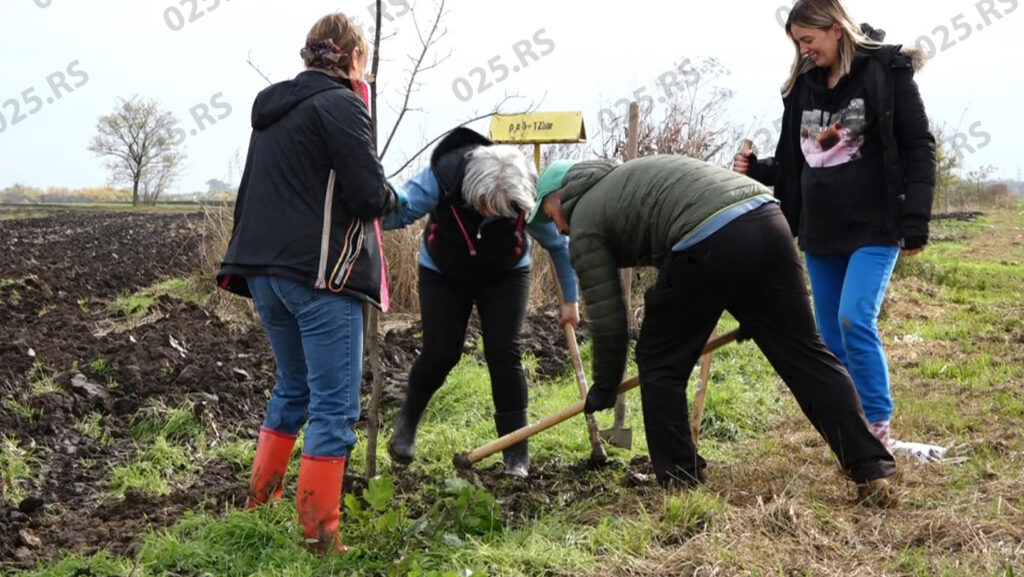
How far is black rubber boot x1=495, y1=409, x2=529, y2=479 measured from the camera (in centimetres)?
445

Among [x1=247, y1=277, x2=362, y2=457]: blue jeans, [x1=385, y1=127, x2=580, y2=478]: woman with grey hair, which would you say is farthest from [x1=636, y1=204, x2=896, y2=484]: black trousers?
[x1=247, y1=277, x2=362, y2=457]: blue jeans

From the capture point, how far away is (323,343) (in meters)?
3.30

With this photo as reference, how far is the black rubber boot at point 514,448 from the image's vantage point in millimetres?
4453

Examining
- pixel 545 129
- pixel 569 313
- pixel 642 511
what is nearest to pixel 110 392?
pixel 569 313

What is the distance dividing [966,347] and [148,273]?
10452 mm

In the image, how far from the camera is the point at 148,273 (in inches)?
528

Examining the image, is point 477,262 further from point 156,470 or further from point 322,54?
point 156,470

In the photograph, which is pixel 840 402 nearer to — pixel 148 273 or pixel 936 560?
pixel 936 560

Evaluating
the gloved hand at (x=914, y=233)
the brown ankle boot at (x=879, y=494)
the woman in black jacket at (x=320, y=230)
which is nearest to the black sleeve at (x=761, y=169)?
the gloved hand at (x=914, y=233)

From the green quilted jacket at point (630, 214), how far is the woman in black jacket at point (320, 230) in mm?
709

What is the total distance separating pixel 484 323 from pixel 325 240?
1314 mm

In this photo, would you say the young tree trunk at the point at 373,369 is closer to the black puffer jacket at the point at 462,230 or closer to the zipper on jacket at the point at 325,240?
the black puffer jacket at the point at 462,230

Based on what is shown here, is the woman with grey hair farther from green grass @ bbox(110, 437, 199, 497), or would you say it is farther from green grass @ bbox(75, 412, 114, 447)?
green grass @ bbox(75, 412, 114, 447)

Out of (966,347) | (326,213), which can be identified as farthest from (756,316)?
(966,347)
